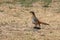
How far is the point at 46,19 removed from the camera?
40.3ft

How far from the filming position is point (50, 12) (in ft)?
46.4

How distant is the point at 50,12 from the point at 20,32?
4683mm

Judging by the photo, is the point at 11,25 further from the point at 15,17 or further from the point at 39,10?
the point at 39,10

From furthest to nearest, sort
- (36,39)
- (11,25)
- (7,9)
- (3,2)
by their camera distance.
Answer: (3,2)
(7,9)
(11,25)
(36,39)

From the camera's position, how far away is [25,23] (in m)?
11.1

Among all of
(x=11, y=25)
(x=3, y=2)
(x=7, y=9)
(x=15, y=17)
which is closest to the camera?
(x=11, y=25)

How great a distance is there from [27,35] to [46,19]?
10.3 feet

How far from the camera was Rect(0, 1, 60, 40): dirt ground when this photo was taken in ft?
30.4

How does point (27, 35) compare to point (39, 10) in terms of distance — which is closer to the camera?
point (27, 35)

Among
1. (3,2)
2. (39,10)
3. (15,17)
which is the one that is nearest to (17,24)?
(15,17)

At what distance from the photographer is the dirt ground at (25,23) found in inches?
365

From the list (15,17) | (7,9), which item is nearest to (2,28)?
(15,17)

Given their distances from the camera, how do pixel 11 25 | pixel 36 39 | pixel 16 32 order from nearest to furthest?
pixel 36 39, pixel 16 32, pixel 11 25

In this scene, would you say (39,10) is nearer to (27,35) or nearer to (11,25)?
(11,25)
